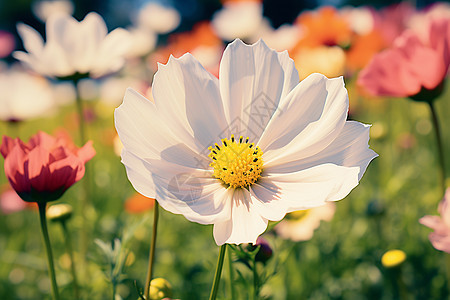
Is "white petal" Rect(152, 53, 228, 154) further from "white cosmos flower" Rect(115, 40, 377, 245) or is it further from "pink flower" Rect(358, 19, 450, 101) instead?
"pink flower" Rect(358, 19, 450, 101)

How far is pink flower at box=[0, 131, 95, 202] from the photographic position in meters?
0.61

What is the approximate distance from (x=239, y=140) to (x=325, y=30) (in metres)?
1.03

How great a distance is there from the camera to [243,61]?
0.65 meters

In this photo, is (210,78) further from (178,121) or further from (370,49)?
(370,49)

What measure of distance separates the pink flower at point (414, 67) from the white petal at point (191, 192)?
17.4 inches

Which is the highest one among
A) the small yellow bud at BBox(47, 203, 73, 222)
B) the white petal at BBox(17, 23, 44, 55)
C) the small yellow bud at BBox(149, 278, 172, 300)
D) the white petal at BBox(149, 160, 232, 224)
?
the white petal at BBox(17, 23, 44, 55)

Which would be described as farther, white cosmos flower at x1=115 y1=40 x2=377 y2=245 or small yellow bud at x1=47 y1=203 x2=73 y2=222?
small yellow bud at x1=47 y1=203 x2=73 y2=222

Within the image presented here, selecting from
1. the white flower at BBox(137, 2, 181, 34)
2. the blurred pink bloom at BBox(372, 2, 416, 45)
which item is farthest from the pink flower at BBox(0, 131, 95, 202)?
the white flower at BBox(137, 2, 181, 34)

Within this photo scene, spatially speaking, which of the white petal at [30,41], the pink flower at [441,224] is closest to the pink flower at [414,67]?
the pink flower at [441,224]

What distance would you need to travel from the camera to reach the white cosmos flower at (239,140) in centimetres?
56

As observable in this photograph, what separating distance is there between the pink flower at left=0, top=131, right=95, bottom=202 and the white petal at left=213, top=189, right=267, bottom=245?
23 cm

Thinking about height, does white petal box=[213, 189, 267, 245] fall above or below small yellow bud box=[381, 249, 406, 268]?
above

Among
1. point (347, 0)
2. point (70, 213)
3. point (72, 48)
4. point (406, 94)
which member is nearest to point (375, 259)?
point (406, 94)

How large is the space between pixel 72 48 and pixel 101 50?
0.07m
